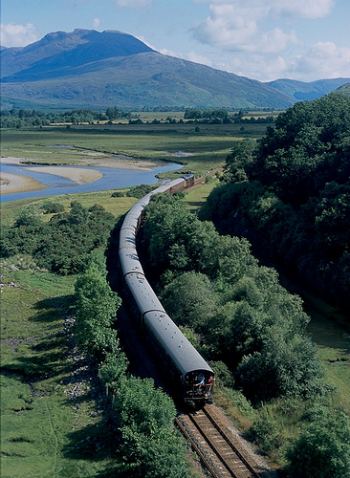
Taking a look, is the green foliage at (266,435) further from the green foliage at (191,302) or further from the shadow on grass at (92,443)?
the green foliage at (191,302)

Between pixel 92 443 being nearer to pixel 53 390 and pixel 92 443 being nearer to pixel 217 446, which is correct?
pixel 217 446

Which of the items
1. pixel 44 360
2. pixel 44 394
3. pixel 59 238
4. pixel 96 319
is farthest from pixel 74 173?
pixel 44 394

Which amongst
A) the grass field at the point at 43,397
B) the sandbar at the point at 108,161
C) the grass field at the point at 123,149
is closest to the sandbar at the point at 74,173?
the sandbar at the point at 108,161

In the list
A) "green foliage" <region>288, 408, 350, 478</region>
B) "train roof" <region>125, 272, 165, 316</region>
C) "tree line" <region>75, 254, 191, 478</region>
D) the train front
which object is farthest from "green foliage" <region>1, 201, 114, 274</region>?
"green foliage" <region>288, 408, 350, 478</region>

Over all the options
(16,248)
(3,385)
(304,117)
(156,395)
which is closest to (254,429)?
(156,395)

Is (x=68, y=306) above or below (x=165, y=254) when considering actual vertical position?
below

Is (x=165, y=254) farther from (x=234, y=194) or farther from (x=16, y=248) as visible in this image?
(x=234, y=194)

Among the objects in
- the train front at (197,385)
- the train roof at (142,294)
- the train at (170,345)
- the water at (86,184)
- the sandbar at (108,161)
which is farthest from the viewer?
the sandbar at (108,161)

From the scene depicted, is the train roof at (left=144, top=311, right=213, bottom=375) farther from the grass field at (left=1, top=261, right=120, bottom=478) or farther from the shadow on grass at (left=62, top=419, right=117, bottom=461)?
the grass field at (left=1, top=261, right=120, bottom=478)
